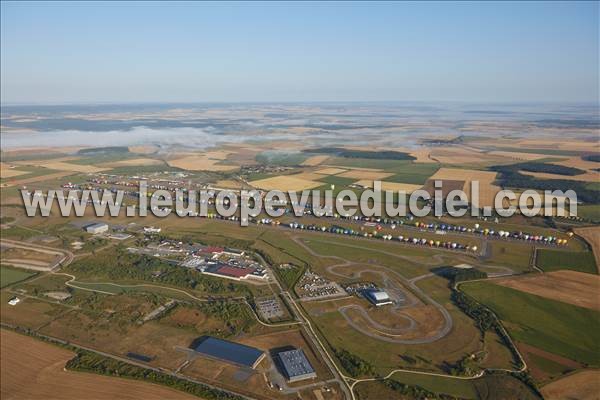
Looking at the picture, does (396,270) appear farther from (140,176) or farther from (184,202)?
(140,176)

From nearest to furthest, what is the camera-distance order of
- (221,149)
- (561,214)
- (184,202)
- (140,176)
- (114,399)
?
1. (114,399)
2. (561,214)
3. (184,202)
4. (140,176)
5. (221,149)

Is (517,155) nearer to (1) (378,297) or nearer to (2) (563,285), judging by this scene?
(2) (563,285)

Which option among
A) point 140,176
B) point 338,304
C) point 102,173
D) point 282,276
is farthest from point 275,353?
point 102,173

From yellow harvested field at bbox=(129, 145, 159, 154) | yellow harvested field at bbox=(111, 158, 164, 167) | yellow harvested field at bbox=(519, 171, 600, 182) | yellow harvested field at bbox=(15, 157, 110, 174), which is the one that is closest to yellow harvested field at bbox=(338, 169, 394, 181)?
yellow harvested field at bbox=(519, 171, 600, 182)

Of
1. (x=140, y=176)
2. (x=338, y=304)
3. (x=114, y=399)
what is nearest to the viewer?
(x=114, y=399)

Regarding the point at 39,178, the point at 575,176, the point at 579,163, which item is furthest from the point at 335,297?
the point at 579,163

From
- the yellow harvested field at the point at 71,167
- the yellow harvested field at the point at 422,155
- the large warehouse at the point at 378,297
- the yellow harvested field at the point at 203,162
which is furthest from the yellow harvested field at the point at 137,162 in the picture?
the large warehouse at the point at 378,297
